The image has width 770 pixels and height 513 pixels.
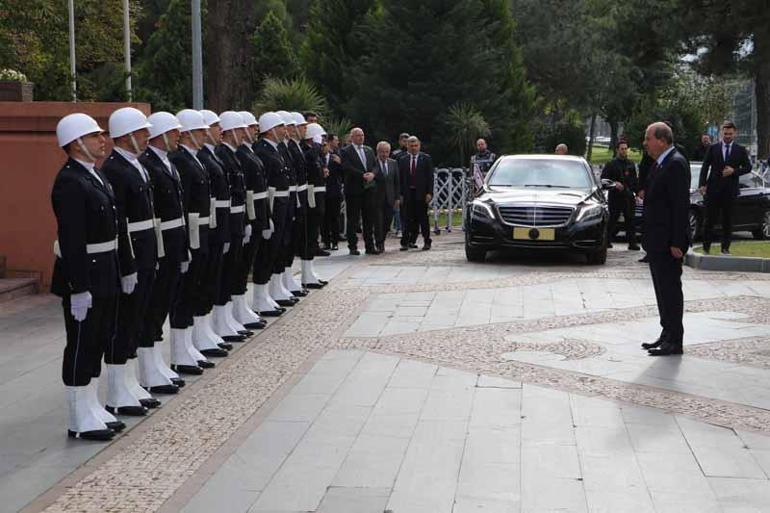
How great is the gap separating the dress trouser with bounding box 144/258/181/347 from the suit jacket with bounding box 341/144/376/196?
10639 mm

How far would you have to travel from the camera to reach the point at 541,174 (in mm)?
20062

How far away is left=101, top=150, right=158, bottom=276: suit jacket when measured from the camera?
859 centimetres

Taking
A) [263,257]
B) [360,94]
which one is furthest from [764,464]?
[360,94]

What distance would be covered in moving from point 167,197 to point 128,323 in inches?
46.9

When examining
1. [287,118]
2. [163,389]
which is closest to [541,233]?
[287,118]

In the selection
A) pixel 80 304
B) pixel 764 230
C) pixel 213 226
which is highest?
pixel 213 226

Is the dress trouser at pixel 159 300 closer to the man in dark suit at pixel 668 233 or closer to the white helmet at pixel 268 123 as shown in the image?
the white helmet at pixel 268 123

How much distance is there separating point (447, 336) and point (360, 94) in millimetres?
27014

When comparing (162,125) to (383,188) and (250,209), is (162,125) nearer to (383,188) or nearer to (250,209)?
(250,209)

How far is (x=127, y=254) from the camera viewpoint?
8492mm

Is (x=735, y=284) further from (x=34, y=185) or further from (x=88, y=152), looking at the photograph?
(x=88, y=152)

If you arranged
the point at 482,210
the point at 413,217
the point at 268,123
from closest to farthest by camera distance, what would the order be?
the point at 268,123, the point at 482,210, the point at 413,217

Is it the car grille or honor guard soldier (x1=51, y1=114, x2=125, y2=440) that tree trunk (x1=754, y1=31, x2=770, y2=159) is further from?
honor guard soldier (x1=51, y1=114, x2=125, y2=440)

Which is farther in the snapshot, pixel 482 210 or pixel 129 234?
pixel 482 210
